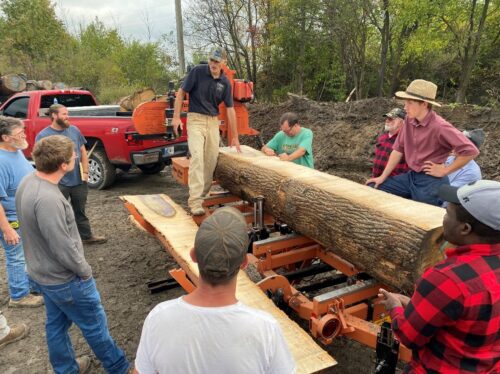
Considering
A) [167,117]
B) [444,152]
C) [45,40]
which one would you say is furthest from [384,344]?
[45,40]

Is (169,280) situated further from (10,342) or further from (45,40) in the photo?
(45,40)

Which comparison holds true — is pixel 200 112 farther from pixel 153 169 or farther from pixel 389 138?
pixel 153 169

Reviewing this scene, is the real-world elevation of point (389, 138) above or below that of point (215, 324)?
above

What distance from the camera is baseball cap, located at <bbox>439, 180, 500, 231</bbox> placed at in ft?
4.62

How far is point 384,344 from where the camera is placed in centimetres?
223

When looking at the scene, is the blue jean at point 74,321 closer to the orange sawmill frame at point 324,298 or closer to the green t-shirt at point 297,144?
the orange sawmill frame at point 324,298

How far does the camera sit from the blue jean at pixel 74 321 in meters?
2.58

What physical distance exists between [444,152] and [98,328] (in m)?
3.14

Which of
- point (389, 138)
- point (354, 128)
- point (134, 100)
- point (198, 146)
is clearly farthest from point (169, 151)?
point (354, 128)

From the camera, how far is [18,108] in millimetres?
7781

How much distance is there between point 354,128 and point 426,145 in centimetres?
551

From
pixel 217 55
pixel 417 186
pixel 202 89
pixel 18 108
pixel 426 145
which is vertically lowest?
pixel 417 186

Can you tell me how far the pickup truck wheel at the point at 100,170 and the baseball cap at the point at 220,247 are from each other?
6589mm

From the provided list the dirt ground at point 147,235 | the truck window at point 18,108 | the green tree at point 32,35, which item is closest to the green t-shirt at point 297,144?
the dirt ground at point 147,235
